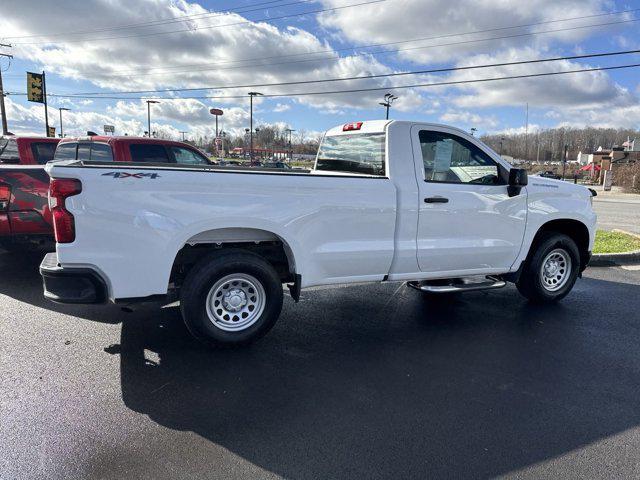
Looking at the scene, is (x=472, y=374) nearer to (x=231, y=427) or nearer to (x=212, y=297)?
(x=231, y=427)

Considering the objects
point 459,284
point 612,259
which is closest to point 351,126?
point 459,284

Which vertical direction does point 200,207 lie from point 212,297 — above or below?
above

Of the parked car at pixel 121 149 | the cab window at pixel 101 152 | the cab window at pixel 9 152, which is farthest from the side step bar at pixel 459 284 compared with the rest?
the cab window at pixel 9 152

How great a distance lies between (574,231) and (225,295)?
4.50 metres

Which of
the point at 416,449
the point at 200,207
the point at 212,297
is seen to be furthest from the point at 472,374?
the point at 200,207

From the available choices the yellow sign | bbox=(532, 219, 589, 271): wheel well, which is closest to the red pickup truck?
bbox=(532, 219, 589, 271): wheel well

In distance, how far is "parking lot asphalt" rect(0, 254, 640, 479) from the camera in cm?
270

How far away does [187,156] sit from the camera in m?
8.98

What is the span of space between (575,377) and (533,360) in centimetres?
38

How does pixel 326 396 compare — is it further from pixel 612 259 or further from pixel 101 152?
pixel 612 259

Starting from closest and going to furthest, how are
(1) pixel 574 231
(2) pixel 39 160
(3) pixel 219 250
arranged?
(3) pixel 219 250 < (1) pixel 574 231 < (2) pixel 39 160

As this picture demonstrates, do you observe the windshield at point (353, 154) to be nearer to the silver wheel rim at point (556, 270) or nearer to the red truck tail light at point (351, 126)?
the red truck tail light at point (351, 126)

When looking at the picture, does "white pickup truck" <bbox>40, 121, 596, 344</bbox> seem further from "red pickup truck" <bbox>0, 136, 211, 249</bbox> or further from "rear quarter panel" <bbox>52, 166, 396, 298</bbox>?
"red pickup truck" <bbox>0, 136, 211, 249</bbox>

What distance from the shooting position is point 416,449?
281 cm
